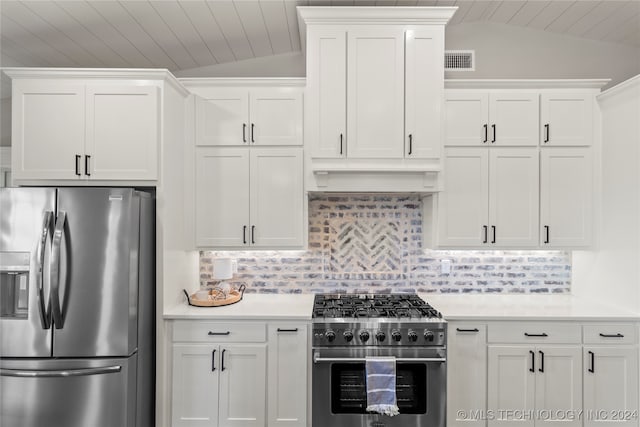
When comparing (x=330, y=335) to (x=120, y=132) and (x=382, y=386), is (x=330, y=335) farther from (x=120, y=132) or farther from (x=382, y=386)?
(x=120, y=132)

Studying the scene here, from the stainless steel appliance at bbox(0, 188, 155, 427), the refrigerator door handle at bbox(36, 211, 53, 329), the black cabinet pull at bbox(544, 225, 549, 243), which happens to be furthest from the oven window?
the refrigerator door handle at bbox(36, 211, 53, 329)

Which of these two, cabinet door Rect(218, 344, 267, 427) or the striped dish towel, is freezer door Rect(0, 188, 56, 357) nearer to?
cabinet door Rect(218, 344, 267, 427)

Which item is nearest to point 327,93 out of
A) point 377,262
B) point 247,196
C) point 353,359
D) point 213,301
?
point 247,196

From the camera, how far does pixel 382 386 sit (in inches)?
90.6

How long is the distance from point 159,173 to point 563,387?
306 centimetres

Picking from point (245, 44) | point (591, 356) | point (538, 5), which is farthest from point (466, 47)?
point (591, 356)

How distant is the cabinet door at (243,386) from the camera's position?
2.53m

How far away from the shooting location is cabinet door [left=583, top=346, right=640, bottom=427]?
99.7 inches

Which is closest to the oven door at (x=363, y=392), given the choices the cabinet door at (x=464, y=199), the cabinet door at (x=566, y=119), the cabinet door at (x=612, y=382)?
the cabinet door at (x=464, y=199)

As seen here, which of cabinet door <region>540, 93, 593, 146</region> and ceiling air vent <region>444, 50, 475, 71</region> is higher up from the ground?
ceiling air vent <region>444, 50, 475, 71</region>

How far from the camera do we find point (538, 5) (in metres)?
2.86

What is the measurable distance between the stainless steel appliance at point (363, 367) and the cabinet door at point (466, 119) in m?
1.36

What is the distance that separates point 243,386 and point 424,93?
2.40 meters

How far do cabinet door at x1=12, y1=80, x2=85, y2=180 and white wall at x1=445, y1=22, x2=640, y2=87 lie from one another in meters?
2.85
